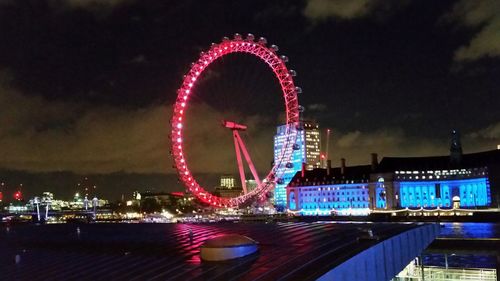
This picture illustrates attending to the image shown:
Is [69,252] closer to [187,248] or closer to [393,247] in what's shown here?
[187,248]

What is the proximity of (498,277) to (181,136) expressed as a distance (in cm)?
4597

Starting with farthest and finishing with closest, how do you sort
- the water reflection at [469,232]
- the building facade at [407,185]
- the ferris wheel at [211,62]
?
the building facade at [407,185] < the ferris wheel at [211,62] < the water reflection at [469,232]

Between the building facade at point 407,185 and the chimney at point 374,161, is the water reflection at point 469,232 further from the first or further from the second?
the chimney at point 374,161

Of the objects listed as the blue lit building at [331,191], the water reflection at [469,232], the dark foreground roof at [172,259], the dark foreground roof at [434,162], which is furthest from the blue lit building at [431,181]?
the dark foreground roof at [172,259]

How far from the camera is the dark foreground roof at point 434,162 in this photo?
456 ft

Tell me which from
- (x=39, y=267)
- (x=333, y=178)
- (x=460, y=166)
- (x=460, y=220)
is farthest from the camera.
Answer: (x=333, y=178)

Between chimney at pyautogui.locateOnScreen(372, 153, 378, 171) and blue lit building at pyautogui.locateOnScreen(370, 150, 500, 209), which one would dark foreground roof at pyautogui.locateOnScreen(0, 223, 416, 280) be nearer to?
blue lit building at pyautogui.locateOnScreen(370, 150, 500, 209)

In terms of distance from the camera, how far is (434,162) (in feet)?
503

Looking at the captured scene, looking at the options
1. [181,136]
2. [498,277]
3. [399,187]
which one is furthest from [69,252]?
[399,187]

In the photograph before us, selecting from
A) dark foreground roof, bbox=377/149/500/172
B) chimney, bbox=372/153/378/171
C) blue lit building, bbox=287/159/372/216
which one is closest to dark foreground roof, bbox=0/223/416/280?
dark foreground roof, bbox=377/149/500/172

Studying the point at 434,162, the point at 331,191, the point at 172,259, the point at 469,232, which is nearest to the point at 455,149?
the point at 434,162

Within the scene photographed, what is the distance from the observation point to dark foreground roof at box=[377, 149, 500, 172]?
139m

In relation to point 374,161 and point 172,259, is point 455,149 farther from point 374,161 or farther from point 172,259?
point 172,259

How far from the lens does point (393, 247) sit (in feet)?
86.9
